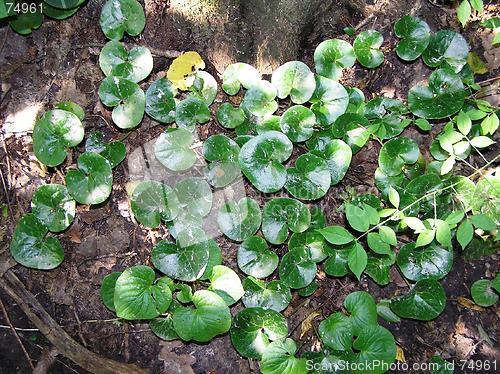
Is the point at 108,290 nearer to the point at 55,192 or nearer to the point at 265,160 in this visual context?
the point at 55,192

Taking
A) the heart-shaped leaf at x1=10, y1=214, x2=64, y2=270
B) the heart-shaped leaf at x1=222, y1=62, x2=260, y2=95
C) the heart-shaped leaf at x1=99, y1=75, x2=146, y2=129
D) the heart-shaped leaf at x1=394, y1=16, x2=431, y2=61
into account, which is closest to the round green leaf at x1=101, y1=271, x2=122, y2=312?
the heart-shaped leaf at x1=10, y1=214, x2=64, y2=270

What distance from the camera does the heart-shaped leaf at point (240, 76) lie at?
2549 mm

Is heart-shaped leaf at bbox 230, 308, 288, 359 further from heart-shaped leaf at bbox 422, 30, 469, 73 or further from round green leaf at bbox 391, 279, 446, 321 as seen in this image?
heart-shaped leaf at bbox 422, 30, 469, 73

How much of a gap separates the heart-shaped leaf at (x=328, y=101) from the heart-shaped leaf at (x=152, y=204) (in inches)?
36.8

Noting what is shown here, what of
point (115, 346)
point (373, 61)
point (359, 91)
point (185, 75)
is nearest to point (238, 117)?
point (185, 75)

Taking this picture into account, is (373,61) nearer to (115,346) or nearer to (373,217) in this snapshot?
(373,217)

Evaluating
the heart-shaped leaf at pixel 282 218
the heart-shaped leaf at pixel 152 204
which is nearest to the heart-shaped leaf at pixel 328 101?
the heart-shaped leaf at pixel 282 218

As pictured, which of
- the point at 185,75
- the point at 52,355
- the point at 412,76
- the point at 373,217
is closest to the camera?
the point at 373,217

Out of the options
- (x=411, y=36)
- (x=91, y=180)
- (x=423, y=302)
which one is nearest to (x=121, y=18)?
(x=91, y=180)

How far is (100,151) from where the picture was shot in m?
2.51

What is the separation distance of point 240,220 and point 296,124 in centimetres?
61

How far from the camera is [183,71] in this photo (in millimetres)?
2559

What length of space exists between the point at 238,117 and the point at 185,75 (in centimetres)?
39

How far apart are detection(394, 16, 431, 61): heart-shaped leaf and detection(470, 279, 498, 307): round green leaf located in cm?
133
